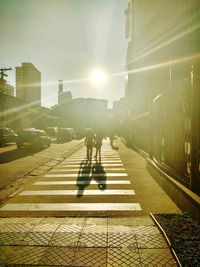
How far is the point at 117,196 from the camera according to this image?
711 cm

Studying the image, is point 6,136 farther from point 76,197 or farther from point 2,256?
point 2,256

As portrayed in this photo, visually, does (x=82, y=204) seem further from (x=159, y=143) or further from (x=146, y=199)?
(x=159, y=143)

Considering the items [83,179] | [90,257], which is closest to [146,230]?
[90,257]

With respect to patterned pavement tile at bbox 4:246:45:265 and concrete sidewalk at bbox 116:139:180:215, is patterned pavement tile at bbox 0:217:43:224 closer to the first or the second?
patterned pavement tile at bbox 4:246:45:265

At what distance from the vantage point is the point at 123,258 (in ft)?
11.3

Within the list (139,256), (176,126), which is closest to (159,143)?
(176,126)

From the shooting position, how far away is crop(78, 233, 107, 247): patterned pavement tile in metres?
3.84

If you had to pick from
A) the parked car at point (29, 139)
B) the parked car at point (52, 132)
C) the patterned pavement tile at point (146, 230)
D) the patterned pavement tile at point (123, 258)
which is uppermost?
the parked car at point (52, 132)

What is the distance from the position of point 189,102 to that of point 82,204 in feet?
11.4

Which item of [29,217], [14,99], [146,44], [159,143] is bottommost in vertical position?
[29,217]

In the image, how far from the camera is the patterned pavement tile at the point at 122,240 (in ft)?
12.5

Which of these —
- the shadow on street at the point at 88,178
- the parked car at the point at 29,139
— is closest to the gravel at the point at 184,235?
the shadow on street at the point at 88,178

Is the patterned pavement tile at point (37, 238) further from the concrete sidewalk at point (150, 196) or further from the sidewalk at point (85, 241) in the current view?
the concrete sidewalk at point (150, 196)

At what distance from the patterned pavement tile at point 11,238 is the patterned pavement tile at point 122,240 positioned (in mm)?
1401
